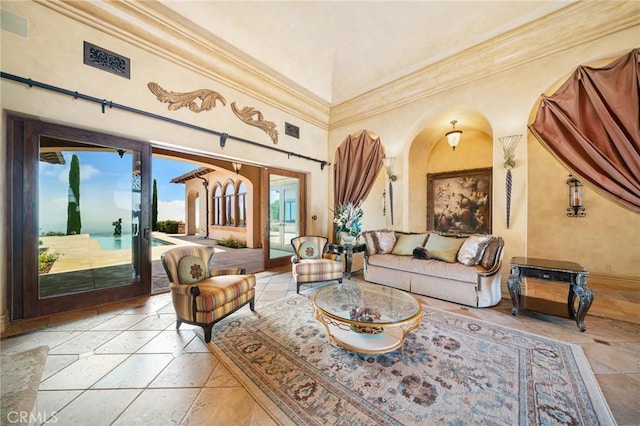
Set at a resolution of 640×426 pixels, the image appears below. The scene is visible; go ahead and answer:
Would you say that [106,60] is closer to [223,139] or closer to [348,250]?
[223,139]

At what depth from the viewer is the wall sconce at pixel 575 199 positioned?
4.18 m

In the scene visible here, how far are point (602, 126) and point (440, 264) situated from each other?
2740 mm

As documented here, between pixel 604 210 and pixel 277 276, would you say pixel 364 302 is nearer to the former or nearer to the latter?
pixel 277 276

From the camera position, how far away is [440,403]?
1525 mm

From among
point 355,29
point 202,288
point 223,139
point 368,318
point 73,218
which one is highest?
point 355,29

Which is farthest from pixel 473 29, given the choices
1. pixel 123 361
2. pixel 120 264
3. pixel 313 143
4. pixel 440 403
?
pixel 120 264

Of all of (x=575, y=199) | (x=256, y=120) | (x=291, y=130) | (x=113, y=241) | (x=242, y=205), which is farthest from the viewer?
(x=242, y=205)

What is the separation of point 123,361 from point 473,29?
6226 millimetres

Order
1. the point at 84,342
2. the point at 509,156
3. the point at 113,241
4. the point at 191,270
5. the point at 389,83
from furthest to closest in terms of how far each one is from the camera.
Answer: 1. the point at 389,83
2. the point at 509,156
3. the point at 113,241
4. the point at 191,270
5. the point at 84,342

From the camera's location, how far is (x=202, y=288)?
97.1 inches

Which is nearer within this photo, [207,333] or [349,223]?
[207,333]

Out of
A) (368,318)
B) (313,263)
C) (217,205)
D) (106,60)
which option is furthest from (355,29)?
(217,205)

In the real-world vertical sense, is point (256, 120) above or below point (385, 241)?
above

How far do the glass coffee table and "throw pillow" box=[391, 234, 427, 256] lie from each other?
162cm
